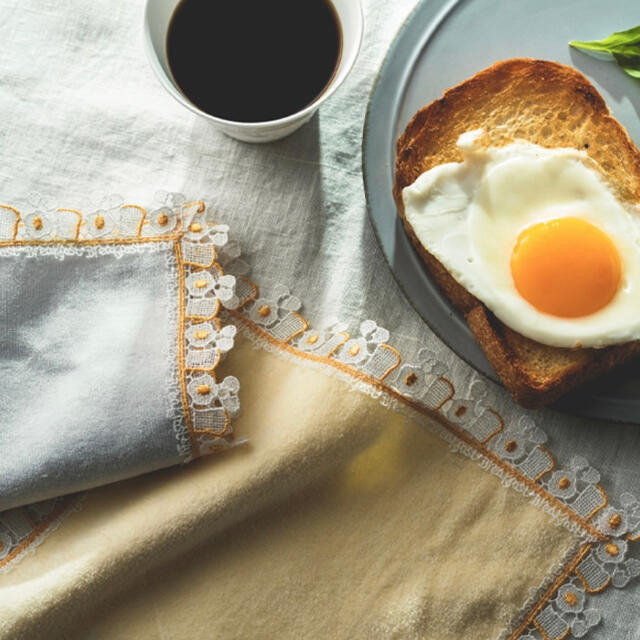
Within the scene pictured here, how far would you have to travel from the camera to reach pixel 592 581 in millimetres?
1433

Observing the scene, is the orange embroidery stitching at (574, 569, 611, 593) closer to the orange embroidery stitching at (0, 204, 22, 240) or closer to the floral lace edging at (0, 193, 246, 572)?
the floral lace edging at (0, 193, 246, 572)

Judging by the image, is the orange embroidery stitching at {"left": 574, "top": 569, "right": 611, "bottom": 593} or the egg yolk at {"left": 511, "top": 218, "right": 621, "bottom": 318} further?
the orange embroidery stitching at {"left": 574, "top": 569, "right": 611, "bottom": 593}

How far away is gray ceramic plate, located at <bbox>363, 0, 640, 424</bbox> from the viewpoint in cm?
136

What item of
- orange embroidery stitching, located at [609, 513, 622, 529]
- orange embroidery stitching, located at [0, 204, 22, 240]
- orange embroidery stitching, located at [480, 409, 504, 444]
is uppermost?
orange embroidery stitching, located at [0, 204, 22, 240]

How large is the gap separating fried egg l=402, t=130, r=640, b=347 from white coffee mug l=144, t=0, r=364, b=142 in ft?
0.78

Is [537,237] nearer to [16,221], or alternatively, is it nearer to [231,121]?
[231,121]

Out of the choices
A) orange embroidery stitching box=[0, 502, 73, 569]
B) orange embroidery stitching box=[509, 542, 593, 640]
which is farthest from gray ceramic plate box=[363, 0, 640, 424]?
orange embroidery stitching box=[0, 502, 73, 569]

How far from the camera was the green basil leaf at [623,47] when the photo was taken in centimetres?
137

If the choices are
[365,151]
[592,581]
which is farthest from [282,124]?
[592,581]

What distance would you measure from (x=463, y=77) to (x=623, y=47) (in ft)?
1.01

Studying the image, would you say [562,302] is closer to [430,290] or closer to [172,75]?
[430,290]

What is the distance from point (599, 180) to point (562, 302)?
24 centimetres

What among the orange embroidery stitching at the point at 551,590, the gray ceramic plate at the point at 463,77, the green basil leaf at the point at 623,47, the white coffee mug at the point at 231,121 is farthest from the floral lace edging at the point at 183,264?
the green basil leaf at the point at 623,47

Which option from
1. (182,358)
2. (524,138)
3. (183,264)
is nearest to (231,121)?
(183,264)
